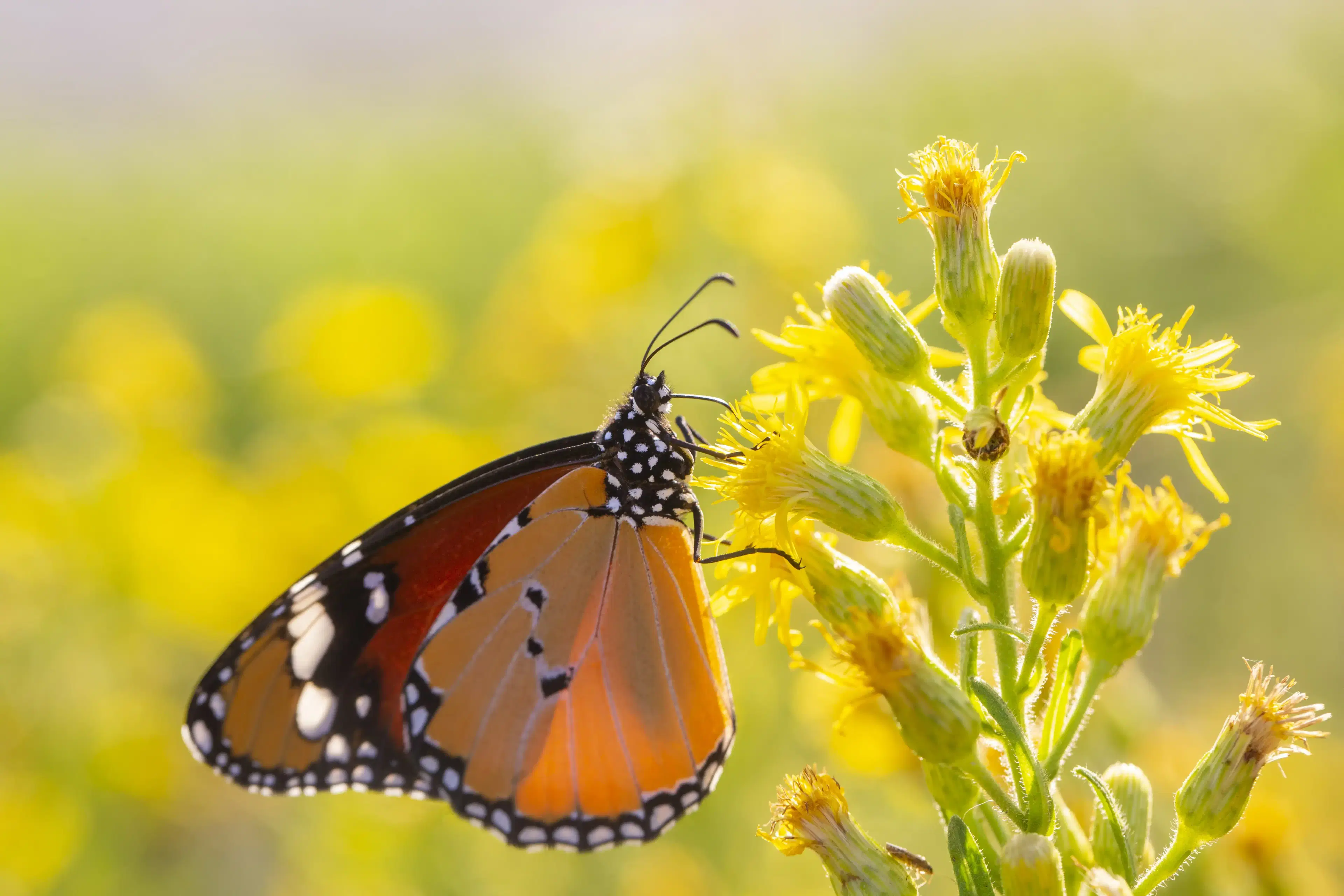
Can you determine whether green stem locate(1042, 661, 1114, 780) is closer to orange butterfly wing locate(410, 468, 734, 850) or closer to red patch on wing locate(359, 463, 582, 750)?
orange butterfly wing locate(410, 468, 734, 850)

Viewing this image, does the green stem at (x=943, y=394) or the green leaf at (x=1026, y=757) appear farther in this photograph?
the green stem at (x=943, y=394)

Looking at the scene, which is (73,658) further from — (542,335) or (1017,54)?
(1017,54)

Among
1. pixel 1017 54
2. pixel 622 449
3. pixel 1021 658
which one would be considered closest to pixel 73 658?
pixel 622 449

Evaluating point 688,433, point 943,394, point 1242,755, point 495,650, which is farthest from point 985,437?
point 495,650

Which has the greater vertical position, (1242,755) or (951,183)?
(951,183)

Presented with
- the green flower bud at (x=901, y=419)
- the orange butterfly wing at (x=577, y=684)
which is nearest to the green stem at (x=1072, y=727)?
the green flower bud at (x=901, y=419)

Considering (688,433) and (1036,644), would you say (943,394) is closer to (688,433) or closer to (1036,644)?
(1036,644)

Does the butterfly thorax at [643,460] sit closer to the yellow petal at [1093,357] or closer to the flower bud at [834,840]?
the flower bud at [834,840]
